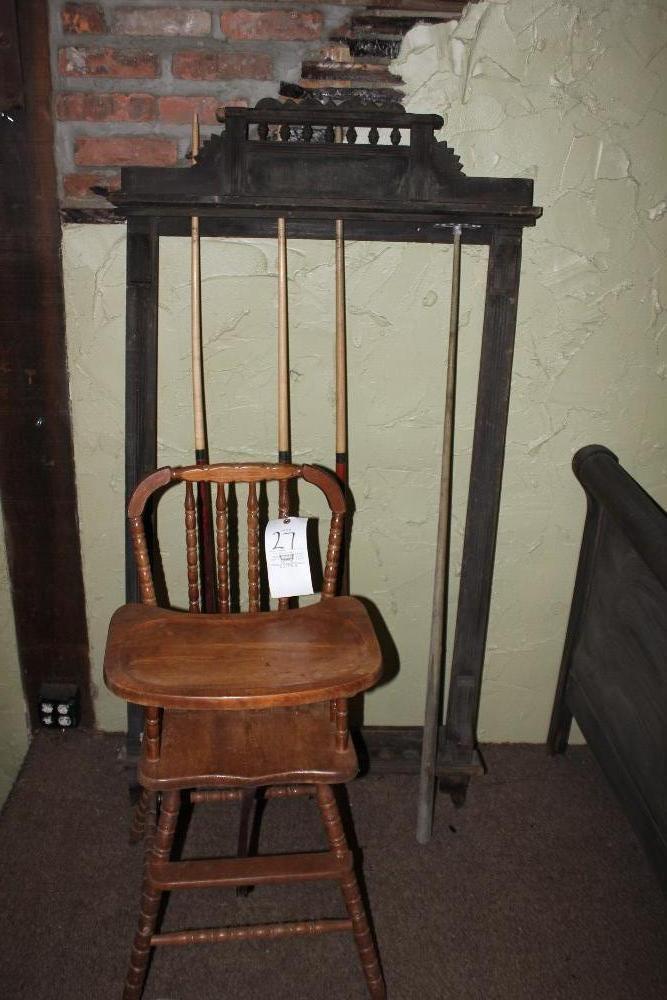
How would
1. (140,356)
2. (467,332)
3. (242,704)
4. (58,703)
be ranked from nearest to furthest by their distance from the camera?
(242,704) → (140,356) → (467,332) → (58,703)

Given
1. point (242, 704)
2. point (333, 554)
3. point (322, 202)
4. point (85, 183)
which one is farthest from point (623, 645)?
point (85, 183)

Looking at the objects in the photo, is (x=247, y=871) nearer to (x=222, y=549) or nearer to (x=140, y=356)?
(x=222, y=549)

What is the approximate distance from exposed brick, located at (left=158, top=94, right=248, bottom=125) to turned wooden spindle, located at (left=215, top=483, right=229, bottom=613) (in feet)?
2.36

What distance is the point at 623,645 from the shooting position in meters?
1.69

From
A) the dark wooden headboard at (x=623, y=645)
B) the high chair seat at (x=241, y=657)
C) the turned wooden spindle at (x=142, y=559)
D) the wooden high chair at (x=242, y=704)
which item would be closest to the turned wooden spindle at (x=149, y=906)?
the wooden high chair at (x=242, y=704)

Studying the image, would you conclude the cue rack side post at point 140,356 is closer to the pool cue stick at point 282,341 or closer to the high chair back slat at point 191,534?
the high chair back slat at point 191,534

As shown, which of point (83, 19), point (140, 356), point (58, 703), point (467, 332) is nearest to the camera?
point (83, 19)

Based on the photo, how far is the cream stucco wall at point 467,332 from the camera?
61.0 inches

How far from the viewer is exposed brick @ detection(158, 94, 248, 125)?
5.09ft

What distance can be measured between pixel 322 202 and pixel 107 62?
0.49m

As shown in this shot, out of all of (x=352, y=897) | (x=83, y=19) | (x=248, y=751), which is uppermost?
(x=83, y=19)

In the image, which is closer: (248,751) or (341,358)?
(248,751)

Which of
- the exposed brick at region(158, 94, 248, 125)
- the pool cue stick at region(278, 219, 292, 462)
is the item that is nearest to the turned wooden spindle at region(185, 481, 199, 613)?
the pool cue stick at region(278, 219, 292, 462)

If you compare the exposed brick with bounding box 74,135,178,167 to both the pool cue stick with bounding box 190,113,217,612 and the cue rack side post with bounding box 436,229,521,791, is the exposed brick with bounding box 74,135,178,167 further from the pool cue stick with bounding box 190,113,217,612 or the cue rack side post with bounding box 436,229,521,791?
the cue rack side post with bounding box 436,229,521,791
